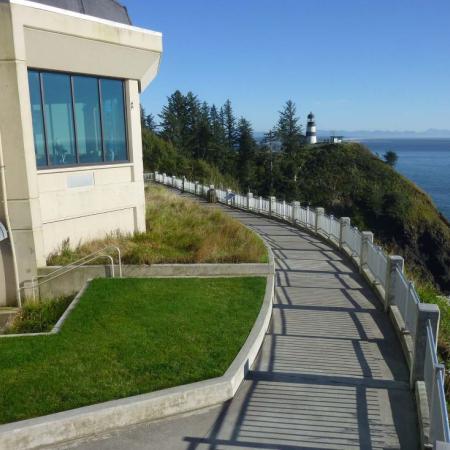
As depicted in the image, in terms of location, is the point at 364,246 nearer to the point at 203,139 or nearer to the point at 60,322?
the point at 60,322

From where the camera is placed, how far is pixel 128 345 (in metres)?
7.54

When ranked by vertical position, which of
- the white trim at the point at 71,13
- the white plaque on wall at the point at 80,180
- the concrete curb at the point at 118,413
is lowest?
the concrete curb at the point at 118,413

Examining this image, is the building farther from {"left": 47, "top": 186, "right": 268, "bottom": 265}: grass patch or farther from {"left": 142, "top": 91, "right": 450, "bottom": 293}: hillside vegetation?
{"left": 142, "top": 91, "right": 450, "bottom": 293}: hillside vegetation

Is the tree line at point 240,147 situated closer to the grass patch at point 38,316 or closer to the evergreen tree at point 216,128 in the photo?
the evergreen tree at point 216,128

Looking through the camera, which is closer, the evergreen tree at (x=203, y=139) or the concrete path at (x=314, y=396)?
the concrete path at (x=314, y=396)

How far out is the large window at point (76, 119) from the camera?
1165 centimetres

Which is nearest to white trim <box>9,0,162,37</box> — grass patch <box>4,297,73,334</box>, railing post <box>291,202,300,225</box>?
grass patch <box>4,297,73,334</box>

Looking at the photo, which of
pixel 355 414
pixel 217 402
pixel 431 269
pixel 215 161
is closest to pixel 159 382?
pixel 217 402

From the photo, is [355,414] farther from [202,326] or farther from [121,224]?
[121,224]

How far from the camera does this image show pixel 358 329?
28.9 feet

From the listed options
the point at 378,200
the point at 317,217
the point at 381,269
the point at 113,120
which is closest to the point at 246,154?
the point at 378,200

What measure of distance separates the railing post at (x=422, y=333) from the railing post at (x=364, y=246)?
5.22 m

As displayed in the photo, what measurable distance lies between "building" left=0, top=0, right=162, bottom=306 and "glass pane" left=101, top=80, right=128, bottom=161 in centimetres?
3

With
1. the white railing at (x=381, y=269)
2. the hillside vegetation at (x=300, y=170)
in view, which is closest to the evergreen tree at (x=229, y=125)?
the hillside vegetation at (x=300, y=170)
